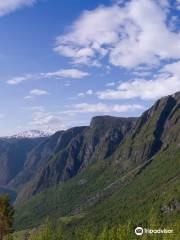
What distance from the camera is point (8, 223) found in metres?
136

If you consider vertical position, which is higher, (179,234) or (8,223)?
(8,223)

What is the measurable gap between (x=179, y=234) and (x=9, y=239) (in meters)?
76.2

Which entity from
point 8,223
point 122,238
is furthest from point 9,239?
point 122,238

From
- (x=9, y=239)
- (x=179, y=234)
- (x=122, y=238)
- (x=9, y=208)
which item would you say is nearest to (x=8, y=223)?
(x=9, y=208)

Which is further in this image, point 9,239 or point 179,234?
point 179,234

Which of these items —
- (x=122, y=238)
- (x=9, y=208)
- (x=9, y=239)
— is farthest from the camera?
(x=122, y=238)

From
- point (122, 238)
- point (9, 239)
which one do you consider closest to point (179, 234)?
point (122, 238)

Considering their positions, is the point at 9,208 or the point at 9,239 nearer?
the point at 9,208

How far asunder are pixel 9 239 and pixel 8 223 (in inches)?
1371

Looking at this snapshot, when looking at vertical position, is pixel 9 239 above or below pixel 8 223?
below

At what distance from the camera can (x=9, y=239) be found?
550 feet

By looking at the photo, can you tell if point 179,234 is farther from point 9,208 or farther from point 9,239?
point 9,208

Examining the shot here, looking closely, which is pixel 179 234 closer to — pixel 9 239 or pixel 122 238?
pixel 122 238

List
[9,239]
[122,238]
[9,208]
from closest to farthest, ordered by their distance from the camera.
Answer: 1. [9,208]
2. [9,239]
3. [122,238]
